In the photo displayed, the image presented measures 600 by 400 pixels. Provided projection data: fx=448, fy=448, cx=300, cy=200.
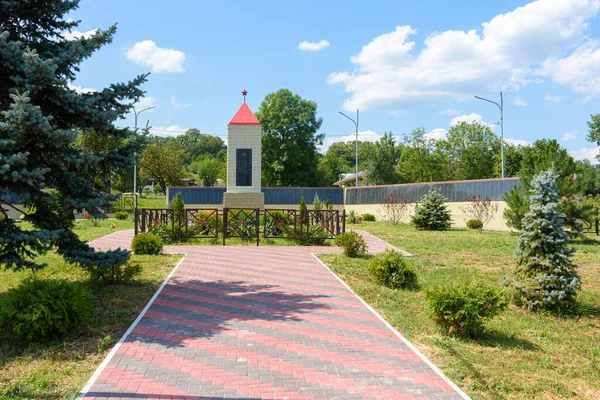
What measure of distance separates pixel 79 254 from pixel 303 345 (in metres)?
4.27

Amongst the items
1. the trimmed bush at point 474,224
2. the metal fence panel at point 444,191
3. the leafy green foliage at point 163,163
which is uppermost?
the leafy green foliage at point 163,163

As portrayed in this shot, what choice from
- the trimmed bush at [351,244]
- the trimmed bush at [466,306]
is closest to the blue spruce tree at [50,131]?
the trimmed bush at [466,306]

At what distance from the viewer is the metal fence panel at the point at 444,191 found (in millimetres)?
22547

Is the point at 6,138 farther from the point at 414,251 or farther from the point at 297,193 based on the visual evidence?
the point at 297,193

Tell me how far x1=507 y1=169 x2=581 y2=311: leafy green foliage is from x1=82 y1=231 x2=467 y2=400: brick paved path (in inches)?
109

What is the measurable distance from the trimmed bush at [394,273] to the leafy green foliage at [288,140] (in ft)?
109

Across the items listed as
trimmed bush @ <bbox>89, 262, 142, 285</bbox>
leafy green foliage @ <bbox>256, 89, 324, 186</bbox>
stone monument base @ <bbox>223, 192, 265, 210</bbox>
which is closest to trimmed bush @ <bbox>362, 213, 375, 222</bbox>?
stone monument base @ <bbox>223, 192, 265, 210</bbox>

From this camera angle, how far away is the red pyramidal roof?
20.9 metres

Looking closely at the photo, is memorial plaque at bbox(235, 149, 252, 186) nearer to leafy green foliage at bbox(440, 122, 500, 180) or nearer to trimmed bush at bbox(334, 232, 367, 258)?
trimmed bush at bbox(334, 232, 367, 258)

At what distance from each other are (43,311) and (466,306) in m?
5.36

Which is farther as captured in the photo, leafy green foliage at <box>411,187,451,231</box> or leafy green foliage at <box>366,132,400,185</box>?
leafy green foliage at <box>366,132,400,185</box>

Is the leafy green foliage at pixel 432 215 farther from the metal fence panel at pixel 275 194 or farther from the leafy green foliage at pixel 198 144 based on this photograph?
the leafy green foliage at pixel 198 144

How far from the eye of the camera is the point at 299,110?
43.6m

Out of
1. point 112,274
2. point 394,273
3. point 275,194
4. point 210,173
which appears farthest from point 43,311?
point 210,173
